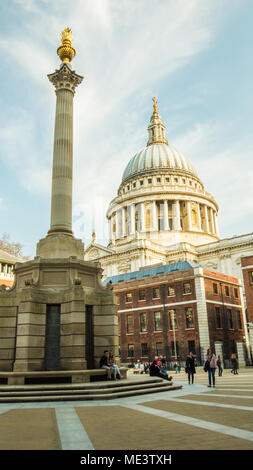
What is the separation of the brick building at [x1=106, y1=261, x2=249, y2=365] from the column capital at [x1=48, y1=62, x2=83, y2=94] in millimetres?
28171

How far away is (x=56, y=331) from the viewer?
16.2 meters

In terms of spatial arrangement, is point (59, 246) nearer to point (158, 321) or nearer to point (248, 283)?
point (158, 321)

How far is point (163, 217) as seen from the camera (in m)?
100

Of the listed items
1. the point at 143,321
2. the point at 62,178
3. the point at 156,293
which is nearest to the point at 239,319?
the point at 156,293

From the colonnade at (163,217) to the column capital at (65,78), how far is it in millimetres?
76568

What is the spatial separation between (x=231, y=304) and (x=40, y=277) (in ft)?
131

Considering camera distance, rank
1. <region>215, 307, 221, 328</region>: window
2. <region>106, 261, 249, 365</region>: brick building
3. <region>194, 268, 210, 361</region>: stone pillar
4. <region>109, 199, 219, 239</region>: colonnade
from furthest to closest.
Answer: <region>109, 199, 219, 239</region>: colonnade → <region>215, 307, 221, 328</region>: window → <region>106, 261, 249, 365</region>: brick building → <region>194, 268, 210, 361</region>: stone pillar

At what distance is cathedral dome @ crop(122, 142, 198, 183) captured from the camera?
110812 mm

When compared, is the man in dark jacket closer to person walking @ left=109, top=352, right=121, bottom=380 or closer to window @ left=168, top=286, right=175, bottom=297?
person walking @ left=109, top=352, right=121, bottom=380

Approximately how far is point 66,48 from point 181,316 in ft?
112

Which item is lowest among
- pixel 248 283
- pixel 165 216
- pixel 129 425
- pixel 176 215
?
pixel 129 425

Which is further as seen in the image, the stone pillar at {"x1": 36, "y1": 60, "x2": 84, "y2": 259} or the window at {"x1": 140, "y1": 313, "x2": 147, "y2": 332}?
the window at {"x1": 140, "y1": 313, "x2": 147, "y2": 332}

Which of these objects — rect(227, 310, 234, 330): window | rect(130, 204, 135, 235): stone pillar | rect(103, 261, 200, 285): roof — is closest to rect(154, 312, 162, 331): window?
rect(103, 261, 200, 285): roof

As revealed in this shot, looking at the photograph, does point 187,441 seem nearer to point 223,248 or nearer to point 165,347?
point 165,347
